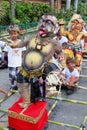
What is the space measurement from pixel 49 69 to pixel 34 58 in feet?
1.00

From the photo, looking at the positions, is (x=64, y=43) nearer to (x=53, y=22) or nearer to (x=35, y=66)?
(x=53, y=22)

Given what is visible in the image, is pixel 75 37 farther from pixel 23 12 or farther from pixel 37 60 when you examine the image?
pixel 23 12

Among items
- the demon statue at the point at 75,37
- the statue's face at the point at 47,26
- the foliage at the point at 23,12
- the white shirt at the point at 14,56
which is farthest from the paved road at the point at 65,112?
the foliage at the point at 23,12

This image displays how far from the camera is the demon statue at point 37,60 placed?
3.82 meters

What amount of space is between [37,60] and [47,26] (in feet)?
1.87

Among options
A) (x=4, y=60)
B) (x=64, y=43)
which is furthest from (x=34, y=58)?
(x=4, y=60)

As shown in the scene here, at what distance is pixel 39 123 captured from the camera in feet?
12.1

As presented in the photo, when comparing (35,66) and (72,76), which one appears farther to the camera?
(72,76)

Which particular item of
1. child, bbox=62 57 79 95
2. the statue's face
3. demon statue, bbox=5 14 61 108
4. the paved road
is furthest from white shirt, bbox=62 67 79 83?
the statue's face

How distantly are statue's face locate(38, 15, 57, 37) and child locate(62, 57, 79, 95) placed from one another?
1424 millimetres

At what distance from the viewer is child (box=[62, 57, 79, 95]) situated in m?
5.34

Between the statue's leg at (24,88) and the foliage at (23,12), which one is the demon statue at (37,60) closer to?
the statue's leg at (24,88)

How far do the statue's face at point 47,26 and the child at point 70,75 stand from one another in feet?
4.67

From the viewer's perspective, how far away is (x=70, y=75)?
542cm
